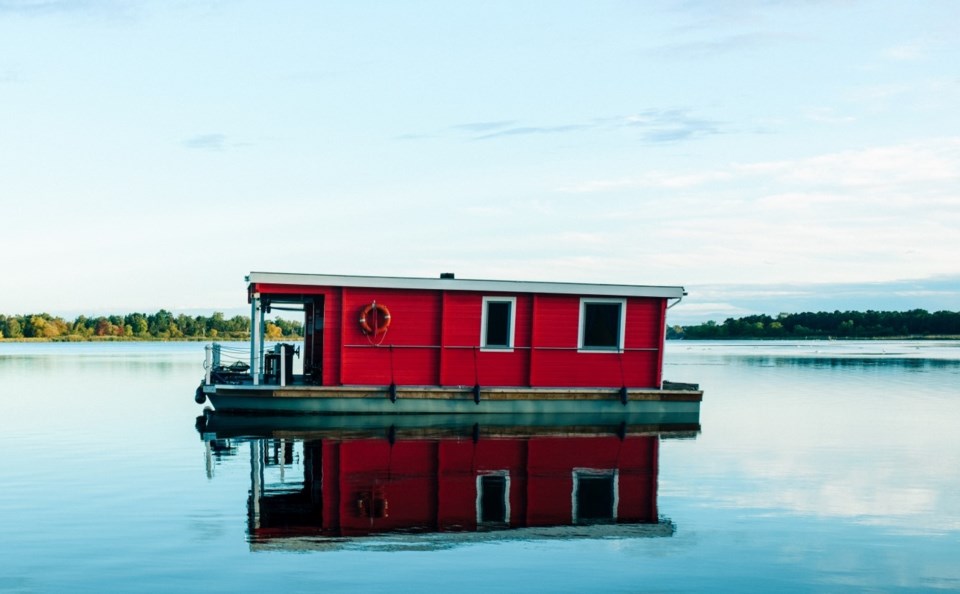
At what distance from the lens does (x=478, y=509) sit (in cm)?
1398

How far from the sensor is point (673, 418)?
26625 mm

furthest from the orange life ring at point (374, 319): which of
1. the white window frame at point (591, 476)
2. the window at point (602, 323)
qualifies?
the white window frame at point (591, 476)

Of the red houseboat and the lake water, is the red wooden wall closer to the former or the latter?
the red houseboat

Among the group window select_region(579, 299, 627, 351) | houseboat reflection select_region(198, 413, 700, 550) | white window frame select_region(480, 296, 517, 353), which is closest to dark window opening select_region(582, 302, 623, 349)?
window select_region(579, 299, 627, 351)

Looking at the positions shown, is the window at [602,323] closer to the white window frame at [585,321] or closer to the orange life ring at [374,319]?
the white window frame at [585,321]

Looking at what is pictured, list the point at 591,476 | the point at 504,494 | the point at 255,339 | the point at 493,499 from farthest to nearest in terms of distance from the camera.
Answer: the point at 255,339 → the point at 591,476 → the point at 504,494 → the point at 493,499

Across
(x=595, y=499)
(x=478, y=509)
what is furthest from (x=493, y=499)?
(x=595, y=499)

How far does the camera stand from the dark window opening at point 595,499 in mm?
13617

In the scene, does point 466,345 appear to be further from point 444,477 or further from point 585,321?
point 444,477

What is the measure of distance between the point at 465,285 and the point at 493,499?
11544 mm

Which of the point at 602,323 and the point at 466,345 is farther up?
the point at 602,323

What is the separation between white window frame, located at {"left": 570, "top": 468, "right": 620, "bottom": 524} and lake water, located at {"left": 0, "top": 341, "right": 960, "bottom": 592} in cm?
8

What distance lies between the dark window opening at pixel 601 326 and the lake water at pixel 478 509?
9.50ft

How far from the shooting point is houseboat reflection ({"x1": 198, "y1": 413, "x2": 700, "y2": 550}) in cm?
1280
